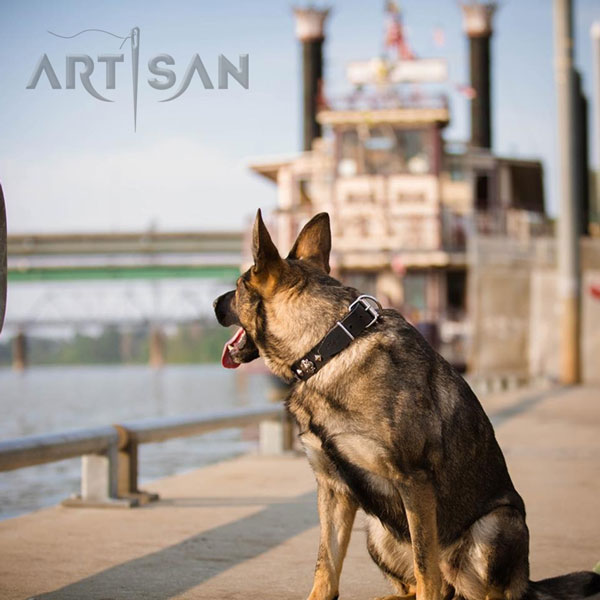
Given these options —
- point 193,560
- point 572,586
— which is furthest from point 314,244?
point 193,560

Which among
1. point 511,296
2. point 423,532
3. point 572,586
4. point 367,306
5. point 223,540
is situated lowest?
point 223,540

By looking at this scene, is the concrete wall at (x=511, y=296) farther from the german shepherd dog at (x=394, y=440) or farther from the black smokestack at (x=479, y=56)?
the german shepherd dog at (x=394, y=440)

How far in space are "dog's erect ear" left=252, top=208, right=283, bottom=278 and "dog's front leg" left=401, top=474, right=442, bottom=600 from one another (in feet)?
2.96

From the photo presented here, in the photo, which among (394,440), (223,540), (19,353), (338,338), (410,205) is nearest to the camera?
(394,440)

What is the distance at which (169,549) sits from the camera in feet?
17.3

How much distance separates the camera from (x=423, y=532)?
11.4ft

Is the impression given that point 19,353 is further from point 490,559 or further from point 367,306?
point 490,559

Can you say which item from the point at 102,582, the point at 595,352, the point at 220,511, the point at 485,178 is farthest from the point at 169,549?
the point at 485,178

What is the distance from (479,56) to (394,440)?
5329cm

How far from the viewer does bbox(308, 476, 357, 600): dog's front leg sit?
3869 millimetres

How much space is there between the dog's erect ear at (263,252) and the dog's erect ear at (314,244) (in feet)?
1.27

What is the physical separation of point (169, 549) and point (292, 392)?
6.40ft

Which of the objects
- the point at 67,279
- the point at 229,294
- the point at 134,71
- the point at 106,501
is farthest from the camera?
the point at 67,279

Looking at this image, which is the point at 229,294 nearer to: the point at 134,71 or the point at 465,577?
the point at 465,577
